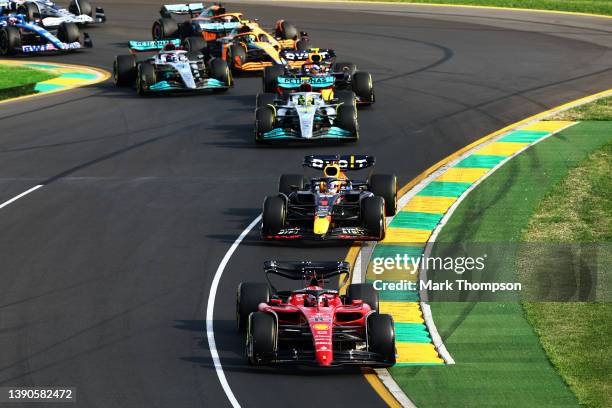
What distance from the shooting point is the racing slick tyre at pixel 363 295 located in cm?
2131

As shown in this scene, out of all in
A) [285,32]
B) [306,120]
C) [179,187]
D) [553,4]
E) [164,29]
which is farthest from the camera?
[553,4]

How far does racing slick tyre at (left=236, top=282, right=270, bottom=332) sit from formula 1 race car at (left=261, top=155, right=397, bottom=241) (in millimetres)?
5230

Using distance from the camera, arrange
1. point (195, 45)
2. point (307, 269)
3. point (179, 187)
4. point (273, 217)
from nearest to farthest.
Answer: point (307, 269)
point (273, 217)
point (179, 187)
point (195, 45)

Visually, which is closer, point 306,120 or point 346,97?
point 306,120

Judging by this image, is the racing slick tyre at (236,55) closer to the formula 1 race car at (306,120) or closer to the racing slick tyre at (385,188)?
the formula 1 race car at (306,120)

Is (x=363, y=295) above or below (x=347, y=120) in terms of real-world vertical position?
above

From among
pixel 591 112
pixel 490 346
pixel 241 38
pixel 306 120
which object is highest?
pixel 241 38

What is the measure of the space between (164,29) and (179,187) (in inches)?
933

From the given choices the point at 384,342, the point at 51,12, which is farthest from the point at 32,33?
the point at 384,342

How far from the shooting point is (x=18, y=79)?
47.6m

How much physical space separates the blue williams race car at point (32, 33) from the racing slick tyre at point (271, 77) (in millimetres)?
13319

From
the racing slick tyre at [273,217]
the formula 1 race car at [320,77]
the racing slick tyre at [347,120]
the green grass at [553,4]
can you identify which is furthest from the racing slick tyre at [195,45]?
the green grass at [553,4]

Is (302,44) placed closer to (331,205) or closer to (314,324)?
(331,205)

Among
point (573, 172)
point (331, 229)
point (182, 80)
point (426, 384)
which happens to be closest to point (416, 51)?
point (182, 80)
